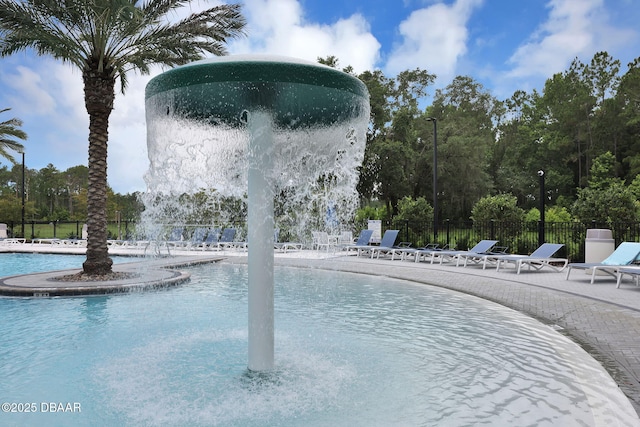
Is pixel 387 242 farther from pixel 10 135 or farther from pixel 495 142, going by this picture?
pixel 495 142

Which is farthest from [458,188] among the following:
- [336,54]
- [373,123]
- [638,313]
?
[638,313]

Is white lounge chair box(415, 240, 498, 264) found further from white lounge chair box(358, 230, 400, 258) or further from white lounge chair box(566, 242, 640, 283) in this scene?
white lounge chair box(566, 242, 640, 283)

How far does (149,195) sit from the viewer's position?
6.96m

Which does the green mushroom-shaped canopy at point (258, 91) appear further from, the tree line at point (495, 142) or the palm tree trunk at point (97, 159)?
the tree line at point (495, 142)

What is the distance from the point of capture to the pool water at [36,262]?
1644 centimetres

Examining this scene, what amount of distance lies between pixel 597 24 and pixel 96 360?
5010cm

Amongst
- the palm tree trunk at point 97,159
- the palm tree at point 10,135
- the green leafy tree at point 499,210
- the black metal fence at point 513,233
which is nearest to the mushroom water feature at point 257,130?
the palm tree trunk at point 97,159

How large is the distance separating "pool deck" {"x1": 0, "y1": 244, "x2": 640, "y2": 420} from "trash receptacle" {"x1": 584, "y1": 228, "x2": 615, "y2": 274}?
63 centimetres

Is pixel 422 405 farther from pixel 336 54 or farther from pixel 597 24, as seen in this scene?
pixel 597 24

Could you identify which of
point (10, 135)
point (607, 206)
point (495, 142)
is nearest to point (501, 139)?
point (495, 142)

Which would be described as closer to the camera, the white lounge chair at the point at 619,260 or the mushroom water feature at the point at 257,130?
the mushroom water feature at the point at 257,130

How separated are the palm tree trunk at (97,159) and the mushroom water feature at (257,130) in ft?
21.8

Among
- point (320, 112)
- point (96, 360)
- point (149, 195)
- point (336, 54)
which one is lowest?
point (96, 360)

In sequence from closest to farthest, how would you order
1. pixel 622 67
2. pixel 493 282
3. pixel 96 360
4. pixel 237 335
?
pixel 96 360, pixel 237 335, pixel 493 282, pixel 622 67
